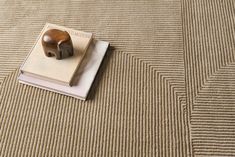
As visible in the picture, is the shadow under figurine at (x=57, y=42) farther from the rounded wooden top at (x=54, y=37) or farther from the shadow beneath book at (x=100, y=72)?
the shadow beneath book at (x=100, y=72)

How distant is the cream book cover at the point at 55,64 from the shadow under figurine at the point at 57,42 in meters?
0.04

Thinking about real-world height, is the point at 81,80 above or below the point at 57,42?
below

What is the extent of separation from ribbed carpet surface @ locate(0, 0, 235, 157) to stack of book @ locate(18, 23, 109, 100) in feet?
0.09

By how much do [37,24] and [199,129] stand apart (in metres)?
0.68

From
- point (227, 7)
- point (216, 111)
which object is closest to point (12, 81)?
point (216, 111)

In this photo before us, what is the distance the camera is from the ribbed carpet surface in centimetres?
92

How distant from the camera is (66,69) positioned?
1005mm

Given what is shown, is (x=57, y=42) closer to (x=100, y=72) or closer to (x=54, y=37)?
(x=54, y=37)

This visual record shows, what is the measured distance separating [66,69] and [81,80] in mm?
57

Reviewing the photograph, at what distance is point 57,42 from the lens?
3.19ft

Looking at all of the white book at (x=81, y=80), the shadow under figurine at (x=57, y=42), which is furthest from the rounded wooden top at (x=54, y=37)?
the white book at (x=81, y=80)

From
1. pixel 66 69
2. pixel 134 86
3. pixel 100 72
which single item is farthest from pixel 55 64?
pixel 134 86

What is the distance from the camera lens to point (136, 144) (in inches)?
35.9

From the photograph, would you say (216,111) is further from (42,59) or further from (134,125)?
(42,59)
